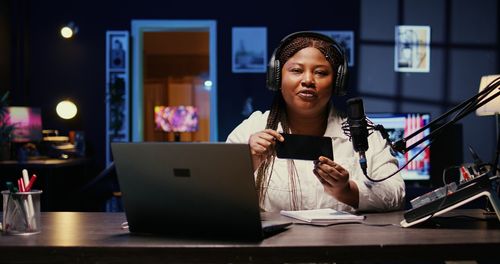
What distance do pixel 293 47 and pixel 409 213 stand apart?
789 millimetres

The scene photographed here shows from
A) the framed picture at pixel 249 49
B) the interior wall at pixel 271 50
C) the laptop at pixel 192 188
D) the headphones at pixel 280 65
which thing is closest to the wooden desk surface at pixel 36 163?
the interior wall at pixel 271 50

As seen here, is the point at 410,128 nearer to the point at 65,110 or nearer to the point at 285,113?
the point at 65,110

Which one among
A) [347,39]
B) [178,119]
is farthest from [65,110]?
[347,39]

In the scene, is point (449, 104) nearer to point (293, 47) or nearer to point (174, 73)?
point (293, 47)

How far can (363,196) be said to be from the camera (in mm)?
1854

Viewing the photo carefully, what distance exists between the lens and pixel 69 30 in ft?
19.6

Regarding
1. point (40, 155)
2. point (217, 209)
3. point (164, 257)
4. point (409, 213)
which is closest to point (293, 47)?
point (409, 213)

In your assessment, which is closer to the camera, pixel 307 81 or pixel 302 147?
pixel 302 147

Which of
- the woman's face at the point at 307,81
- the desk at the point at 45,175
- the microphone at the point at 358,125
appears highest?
the woman's face at the point at 307,81

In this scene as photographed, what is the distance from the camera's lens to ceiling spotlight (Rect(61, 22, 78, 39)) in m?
5.96

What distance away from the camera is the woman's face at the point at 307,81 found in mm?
2000

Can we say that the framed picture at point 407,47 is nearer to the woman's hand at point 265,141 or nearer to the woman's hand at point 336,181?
the woman's hand at point 336,181

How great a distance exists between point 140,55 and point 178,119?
0.74m

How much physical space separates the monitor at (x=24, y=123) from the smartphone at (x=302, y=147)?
401 cm
